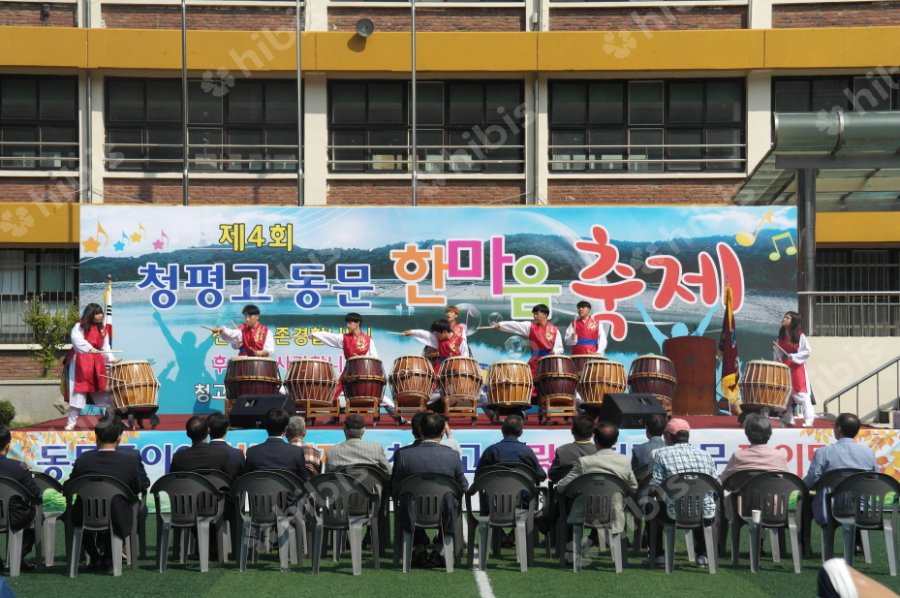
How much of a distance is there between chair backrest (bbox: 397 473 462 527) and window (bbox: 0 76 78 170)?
15770 mm

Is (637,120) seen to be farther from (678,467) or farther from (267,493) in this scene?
(267,493)

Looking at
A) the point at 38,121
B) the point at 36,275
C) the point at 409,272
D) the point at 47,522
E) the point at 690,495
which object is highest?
the point at 38,121

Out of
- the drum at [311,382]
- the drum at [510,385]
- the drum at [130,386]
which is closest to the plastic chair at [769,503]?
the drum at [510,385]

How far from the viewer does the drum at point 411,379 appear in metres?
13.4

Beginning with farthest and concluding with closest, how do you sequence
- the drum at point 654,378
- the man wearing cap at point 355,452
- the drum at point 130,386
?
the drum at point 654,378 → the drum at point 130,386 → the man wearing cap at point 355,452

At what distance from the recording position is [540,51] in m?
21.6

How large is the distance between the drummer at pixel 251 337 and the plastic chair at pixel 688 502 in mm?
7002

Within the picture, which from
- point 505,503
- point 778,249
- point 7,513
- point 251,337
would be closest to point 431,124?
point 778,249

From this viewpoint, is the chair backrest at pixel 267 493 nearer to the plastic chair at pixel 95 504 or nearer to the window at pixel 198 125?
the plastic chair at pixel 95 504

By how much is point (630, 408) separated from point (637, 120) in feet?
36.8

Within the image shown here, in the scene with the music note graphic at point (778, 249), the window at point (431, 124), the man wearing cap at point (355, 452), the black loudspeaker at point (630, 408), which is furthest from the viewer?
the window at point (431, 124)

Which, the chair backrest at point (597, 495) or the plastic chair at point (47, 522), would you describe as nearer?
the chair backrest at point (597, 495)

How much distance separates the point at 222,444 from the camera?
894 centimetres

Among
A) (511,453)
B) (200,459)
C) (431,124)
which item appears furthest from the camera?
(431,124)
